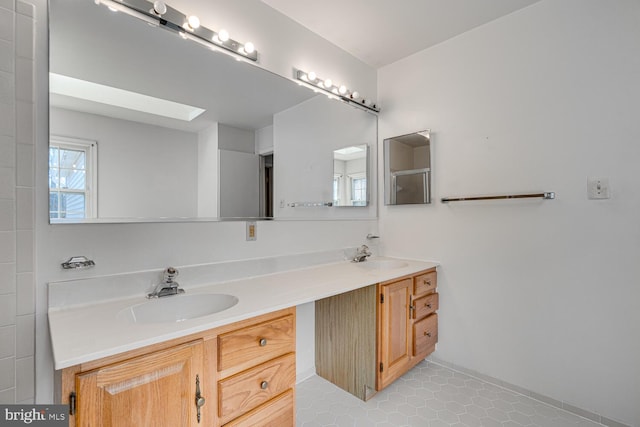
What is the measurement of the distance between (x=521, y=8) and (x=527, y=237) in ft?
4.55

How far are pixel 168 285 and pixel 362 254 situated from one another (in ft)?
4.52

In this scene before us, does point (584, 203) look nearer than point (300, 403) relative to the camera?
Yes

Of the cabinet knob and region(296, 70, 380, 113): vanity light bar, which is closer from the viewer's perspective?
the cabinet knob

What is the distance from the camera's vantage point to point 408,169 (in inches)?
89.9

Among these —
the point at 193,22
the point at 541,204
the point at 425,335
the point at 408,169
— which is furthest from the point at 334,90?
the point at 425,335

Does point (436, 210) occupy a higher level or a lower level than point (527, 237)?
higher

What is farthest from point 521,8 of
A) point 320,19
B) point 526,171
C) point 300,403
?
point 300,403

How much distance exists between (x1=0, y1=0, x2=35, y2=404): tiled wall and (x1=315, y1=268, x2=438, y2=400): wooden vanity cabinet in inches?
55.9

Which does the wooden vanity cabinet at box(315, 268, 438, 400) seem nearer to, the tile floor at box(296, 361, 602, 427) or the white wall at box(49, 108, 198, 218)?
the tile floor at box(296, 361, 602, 427)

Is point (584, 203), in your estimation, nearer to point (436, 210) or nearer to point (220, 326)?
point (436, 210)

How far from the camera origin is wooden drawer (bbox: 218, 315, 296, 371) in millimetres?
1014

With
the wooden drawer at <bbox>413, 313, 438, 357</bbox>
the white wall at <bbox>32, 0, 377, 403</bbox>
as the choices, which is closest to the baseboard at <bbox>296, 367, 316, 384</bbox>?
the white wall at <bbox>32, 0, 377, 403</bbox>

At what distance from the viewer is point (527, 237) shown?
5.74 feet

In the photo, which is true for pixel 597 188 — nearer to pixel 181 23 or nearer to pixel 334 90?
pixel 334 90
